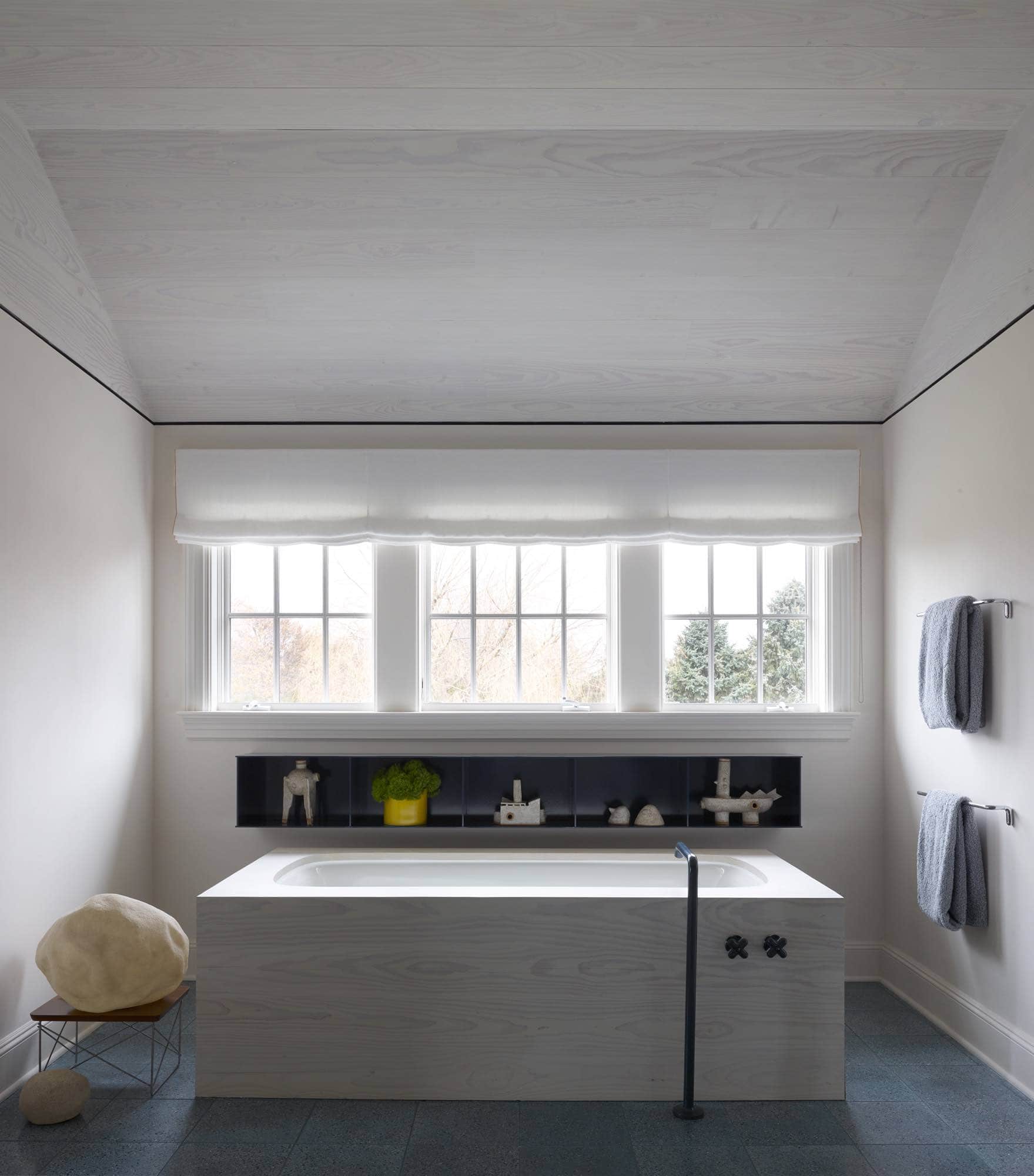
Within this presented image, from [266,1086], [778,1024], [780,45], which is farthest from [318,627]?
[780,45]

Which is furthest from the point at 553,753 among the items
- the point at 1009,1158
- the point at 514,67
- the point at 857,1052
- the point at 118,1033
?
the point at 514,67

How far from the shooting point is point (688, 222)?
312cm

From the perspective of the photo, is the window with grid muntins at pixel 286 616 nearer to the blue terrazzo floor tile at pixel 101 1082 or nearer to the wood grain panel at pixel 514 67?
the blue terrazzo floor tile at pixel 101 1082

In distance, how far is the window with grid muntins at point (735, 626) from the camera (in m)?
4.04

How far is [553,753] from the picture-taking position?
3.89 m

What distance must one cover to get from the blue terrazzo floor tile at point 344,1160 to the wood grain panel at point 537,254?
103 inches

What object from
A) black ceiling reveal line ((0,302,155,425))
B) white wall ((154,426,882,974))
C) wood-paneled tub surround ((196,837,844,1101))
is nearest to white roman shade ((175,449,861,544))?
white wall ((154,426,882,974))

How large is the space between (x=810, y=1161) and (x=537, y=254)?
2734 millimetres

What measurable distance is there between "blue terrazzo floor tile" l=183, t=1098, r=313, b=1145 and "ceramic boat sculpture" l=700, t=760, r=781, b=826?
70.7 inches

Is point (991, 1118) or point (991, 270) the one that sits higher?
point (991, 270)

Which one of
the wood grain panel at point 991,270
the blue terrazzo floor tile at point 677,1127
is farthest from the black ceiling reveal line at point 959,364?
the blue terrazzo floor tile at point 677,1127

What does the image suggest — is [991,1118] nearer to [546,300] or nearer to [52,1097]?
[52,1097]

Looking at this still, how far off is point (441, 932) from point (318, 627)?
1.59 meters

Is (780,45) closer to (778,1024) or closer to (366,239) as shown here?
(366,239)
